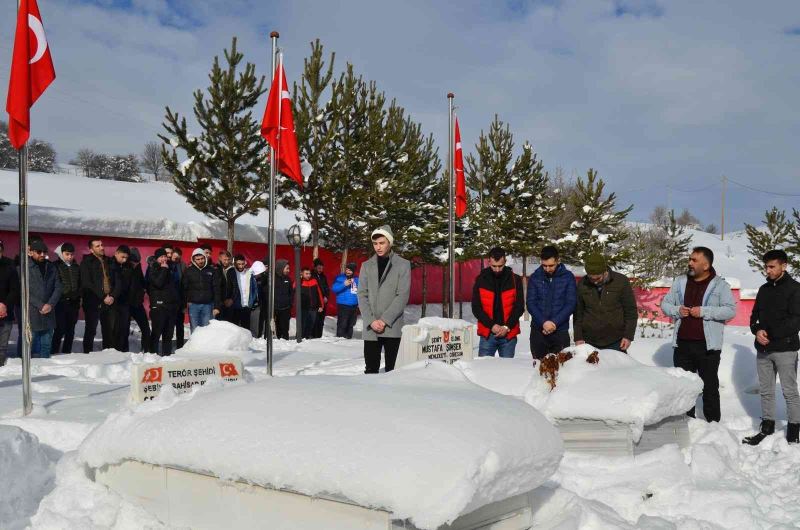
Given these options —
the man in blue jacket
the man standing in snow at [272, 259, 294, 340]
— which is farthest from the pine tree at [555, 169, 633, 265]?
the man in blue jacket

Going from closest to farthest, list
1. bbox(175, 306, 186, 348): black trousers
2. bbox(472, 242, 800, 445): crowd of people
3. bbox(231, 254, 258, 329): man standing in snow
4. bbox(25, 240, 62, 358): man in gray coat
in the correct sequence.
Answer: bbox(472, 242, 800, 445): crowd of people < bbox(25, 240, 62, 358): man in gray coat < bbox(175, 306, 186, 348): black trousers < bbox(231, 254, 258, 329): man standing in snow

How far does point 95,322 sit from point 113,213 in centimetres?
806

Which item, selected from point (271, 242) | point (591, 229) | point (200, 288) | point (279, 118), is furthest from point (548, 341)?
point (591, 229)

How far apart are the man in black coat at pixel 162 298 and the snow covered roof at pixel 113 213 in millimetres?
6212

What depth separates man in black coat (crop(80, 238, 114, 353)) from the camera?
422 inches

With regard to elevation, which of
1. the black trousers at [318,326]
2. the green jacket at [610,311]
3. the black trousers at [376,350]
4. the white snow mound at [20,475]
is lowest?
the black trousers at [318,326]

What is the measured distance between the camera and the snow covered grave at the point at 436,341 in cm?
714

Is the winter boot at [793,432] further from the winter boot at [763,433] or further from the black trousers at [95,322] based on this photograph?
the black trousers at [95,322]

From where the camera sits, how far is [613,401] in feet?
17.7

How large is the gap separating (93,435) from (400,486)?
1.97 m

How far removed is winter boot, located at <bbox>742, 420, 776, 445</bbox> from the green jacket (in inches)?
54.1

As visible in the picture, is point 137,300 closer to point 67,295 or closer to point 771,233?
point 67,295

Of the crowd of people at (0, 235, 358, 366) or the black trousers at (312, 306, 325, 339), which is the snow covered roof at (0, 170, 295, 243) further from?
the black trousers at (312, 306, 325, 339)

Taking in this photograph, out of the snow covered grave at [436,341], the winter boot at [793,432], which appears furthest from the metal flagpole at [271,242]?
the winter boot at [793,432]
